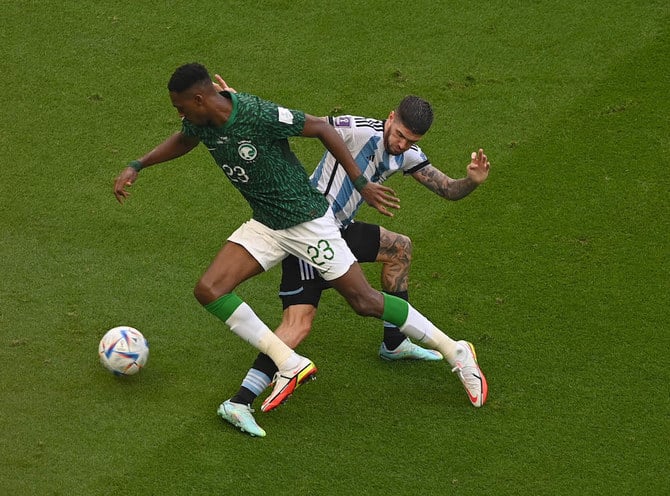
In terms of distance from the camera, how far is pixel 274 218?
21.5ft

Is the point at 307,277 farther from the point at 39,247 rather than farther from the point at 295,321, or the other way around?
the point at 39,247

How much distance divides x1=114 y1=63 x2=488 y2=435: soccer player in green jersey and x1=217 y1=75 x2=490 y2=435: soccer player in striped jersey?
0.66ft

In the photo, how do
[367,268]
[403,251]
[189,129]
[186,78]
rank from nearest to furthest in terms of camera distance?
1. [186,78]
2. [189,129]
3. [403,251]
4. [367,268]

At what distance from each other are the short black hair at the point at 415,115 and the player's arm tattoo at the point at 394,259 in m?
0.78

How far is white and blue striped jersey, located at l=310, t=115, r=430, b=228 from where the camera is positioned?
22.4 ft

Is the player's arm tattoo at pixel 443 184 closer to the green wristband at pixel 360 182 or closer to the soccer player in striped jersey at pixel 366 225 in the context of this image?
the soccer player in striped jersey at pixel 366 225

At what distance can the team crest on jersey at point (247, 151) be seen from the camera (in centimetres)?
629

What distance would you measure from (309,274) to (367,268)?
132cm

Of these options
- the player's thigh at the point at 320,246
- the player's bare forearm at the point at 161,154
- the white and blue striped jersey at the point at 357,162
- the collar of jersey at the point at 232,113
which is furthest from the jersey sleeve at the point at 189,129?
the white and blue striped jersey at the point at 357,162

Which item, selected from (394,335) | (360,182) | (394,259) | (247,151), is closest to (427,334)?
(394,335)

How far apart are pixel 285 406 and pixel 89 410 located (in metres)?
1.19

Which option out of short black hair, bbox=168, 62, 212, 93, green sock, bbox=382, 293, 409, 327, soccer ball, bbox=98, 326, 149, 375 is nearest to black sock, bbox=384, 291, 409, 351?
green sock, bbox=382, 293, 409, 327

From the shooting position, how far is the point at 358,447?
6.45m

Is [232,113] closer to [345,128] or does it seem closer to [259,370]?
[345,128]
